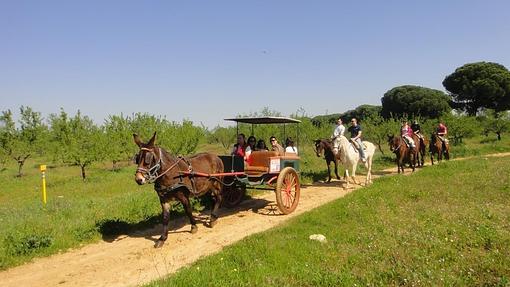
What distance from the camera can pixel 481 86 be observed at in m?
54.6

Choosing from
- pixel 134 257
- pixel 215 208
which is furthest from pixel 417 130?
pixel 134 257

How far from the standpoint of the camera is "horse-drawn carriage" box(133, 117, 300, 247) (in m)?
8.78

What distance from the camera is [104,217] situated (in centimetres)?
1068

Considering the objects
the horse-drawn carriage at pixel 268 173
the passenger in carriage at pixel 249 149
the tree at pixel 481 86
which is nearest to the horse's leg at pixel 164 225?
the horse-drawn carriage at pixel 268 173

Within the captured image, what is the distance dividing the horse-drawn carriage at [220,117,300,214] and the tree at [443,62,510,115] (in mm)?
52425

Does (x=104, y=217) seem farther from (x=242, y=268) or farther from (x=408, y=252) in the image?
(x=408, y=252)

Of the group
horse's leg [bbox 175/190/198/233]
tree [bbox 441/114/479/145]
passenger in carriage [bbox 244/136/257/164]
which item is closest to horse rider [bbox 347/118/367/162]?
passenger in carriage [bbox 244/136/257/164]

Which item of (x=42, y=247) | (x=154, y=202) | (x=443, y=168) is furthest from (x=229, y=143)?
(x=42, y=247)

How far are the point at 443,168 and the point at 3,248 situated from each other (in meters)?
16.8

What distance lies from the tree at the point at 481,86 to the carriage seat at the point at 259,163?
Answer: 174 ft

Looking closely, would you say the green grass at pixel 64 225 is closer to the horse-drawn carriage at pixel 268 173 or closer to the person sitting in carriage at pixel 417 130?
the horse-drawn carriage at pixel 268 173

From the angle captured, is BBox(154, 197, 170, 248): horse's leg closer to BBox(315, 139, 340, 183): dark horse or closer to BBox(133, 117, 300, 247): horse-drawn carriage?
BBox(133, 117, 300, 247): horse-drawn carriage

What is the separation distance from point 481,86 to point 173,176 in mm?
57008

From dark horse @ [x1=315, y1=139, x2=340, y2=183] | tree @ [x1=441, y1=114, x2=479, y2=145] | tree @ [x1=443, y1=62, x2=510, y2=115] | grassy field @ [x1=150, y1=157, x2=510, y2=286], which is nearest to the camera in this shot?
grassy field @ [x1=150, y1=157, x2=510, y2=286]
